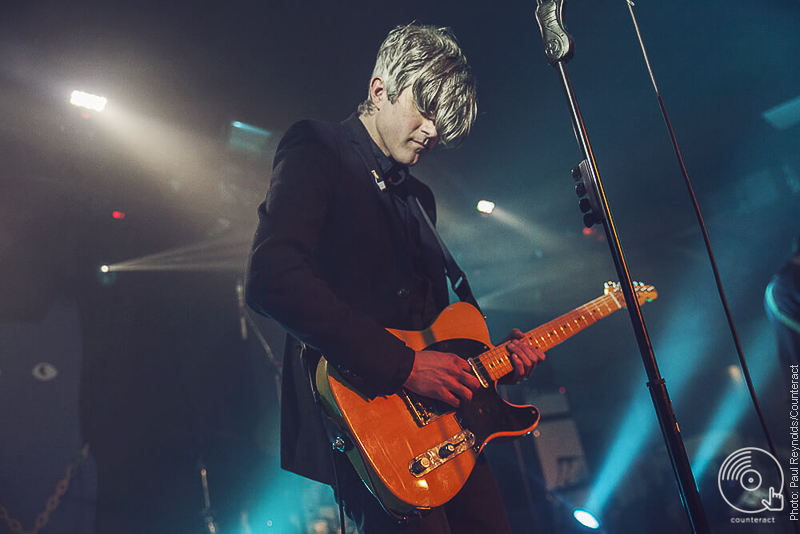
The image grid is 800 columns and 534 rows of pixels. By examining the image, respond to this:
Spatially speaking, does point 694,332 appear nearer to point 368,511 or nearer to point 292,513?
point 292,513

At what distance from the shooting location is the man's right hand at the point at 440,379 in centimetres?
133

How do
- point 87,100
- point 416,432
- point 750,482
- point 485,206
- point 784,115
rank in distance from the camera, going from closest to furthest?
1. point 416,432
2. point 87,100
3. point 750,482
4. point 784,115
5. point 485,206

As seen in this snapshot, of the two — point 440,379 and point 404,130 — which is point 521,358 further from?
point 404,130

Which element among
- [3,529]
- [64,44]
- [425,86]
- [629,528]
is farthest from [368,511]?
[629,528]

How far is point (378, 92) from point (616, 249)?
137 cm

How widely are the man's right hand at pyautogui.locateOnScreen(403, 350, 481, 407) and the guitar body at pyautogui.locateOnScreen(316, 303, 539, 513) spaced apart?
0.19 ft

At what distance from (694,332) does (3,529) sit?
884 cm

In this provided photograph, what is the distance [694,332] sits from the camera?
698 centimetres

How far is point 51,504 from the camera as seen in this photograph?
131 inches

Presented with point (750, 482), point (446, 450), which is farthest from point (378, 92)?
point (750, 482)

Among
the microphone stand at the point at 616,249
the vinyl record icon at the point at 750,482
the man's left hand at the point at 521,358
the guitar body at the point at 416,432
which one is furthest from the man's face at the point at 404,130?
the vinyl record icon at the point at 750,482

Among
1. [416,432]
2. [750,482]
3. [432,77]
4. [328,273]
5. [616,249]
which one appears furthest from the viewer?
[750,482]

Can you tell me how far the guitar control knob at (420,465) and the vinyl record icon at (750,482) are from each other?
16.9 feet

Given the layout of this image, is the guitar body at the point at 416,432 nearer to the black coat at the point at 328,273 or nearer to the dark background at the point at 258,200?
the black coat at the point at 328,273
